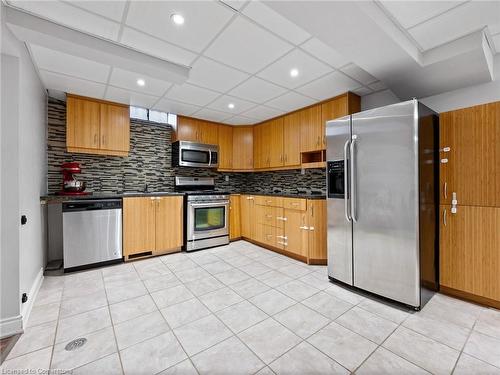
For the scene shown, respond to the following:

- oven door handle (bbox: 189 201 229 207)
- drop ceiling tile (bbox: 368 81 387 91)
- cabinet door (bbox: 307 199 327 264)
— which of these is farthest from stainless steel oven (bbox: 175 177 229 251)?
drop ceiling tile (bbox: 368 81 387 91)

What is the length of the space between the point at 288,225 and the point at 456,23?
280cm

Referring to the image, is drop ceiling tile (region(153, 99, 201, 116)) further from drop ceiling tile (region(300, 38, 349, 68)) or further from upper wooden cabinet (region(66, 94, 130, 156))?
drop ceiling tile (region(300, 38, 349, 68))

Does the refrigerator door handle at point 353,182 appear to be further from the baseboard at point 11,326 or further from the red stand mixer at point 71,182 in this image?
the red stand mixer at point 71,182

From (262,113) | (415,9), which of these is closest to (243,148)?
(262,113)

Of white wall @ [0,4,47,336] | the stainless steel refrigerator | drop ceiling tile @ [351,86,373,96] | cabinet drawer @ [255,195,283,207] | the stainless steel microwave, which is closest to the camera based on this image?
white wall @ [0,4,47,336]

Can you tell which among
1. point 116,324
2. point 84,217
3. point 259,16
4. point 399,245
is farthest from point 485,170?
point 84,217

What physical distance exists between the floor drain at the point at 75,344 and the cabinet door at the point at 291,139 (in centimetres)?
340

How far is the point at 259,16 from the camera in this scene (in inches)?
70.7

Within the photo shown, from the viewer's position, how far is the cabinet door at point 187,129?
422 cm

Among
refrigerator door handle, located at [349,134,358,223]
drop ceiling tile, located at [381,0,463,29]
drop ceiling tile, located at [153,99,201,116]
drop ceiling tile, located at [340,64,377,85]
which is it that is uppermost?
drop ceiling tile, located at [381,0,463,29]

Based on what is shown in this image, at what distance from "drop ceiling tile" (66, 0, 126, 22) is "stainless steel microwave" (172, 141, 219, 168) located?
241 centimetres

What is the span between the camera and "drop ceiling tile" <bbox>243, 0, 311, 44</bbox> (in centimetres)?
171

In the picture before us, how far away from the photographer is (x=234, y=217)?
4512 millimetres

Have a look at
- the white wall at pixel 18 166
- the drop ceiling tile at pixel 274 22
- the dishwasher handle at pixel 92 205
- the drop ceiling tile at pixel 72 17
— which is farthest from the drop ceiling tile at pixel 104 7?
the dishwasher handle at pixel 92 205
